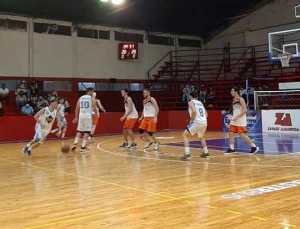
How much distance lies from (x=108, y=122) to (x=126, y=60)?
6371 millimetres

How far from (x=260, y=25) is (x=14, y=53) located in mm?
15727

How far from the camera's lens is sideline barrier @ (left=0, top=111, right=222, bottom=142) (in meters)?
19.6

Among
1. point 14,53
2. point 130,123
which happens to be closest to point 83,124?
point 130,123

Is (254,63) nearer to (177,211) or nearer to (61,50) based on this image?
(61,50)

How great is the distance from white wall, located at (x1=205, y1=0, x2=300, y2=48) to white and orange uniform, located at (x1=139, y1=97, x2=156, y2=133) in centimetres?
1651

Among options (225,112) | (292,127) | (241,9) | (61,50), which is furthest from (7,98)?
(241,9)

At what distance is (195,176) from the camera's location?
868 cm

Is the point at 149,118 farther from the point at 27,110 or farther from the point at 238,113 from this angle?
the point at 27,110

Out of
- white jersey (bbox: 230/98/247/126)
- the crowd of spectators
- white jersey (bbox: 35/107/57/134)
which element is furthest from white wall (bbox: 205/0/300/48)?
white jersey (bbox: 35/107/57/134)

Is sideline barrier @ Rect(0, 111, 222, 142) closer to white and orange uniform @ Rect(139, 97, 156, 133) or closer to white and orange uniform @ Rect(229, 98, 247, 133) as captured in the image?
white and orange uniform @ Rect(139, 97, 156, 133)

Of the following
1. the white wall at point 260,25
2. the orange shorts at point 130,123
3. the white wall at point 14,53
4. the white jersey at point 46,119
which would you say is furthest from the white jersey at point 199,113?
the white wall at point 260,25

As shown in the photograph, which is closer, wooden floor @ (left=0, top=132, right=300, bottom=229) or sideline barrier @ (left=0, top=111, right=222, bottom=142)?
wooden floor @ (left=0, top=132, right=300, bottom=229)

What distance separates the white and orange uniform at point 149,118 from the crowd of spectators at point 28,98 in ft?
27.3

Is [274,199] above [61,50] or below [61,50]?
below
